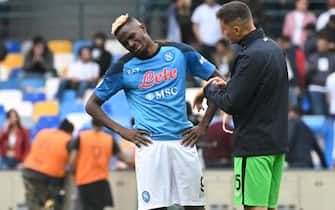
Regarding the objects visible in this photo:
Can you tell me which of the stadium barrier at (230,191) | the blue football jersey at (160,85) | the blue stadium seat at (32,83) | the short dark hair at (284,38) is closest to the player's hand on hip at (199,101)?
the blue football jersey at (160,85)

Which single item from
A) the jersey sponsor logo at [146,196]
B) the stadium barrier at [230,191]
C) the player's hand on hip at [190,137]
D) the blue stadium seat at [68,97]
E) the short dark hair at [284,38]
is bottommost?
the stadium barrier at [230,191]

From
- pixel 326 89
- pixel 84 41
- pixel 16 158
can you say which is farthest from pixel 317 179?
pixel 84 41

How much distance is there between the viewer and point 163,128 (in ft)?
29.6

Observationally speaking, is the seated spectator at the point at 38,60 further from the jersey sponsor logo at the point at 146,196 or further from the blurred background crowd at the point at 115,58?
the jersey sponsor logo at the point at 146,196

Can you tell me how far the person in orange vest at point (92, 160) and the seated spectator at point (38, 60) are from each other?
5452 mm

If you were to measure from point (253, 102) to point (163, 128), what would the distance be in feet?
2.80

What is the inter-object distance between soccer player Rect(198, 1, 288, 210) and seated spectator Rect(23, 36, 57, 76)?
1260 centimetres

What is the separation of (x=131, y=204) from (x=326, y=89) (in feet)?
14.9

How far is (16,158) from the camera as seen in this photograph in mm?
17422

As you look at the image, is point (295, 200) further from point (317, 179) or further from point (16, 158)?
point (16, 158)

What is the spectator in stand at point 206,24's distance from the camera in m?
20.2

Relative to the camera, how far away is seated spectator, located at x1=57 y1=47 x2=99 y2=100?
2023cm

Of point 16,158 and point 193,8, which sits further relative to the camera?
point 193,8

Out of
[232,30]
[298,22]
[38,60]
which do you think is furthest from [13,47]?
[232,30]
